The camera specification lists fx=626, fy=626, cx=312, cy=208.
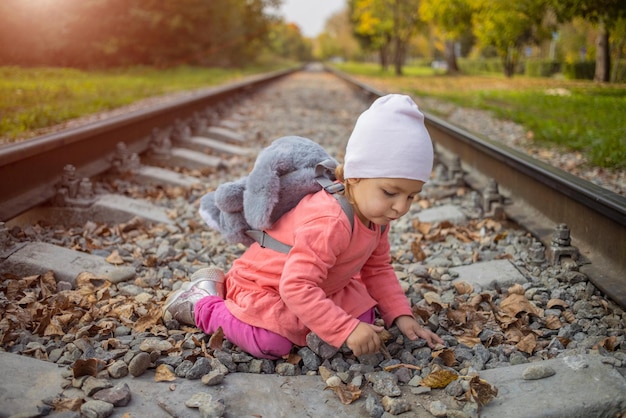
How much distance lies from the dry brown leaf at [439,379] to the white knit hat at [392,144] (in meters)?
0.70

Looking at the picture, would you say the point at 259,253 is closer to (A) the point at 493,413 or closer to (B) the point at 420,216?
(A) the point at 493,413

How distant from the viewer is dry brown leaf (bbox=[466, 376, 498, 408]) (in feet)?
6.72

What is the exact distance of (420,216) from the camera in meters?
4.42

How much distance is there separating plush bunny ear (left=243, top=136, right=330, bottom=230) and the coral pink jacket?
0.17ft

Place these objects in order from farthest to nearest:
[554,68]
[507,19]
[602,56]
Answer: [554,68] < [507,19] < [602,56]

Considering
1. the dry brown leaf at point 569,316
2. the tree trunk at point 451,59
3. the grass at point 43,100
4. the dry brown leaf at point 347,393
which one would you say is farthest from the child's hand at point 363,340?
the tree trunk at point 451,59

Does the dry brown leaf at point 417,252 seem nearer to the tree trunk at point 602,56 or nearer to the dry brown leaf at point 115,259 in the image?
the dry brown leaf at point 115,259

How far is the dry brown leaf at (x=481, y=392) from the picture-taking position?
205 cm

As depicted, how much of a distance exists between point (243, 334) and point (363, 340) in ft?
1.67

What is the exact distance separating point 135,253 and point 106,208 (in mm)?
693

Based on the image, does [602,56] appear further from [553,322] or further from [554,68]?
[554,68]

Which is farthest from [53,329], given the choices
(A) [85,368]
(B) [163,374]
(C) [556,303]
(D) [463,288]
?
(C) [556,303]

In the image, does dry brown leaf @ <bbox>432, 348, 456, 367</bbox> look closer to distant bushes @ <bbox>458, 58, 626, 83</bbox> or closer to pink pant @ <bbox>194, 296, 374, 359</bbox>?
pink pant @ <bbox>194, 296, 374, 359</bbox>

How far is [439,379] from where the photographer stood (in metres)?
2.22
